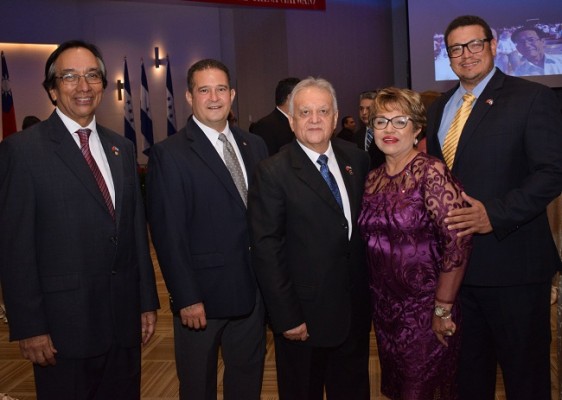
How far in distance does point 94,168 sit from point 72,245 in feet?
0.98

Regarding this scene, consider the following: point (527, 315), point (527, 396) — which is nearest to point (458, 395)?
point (527, 396)

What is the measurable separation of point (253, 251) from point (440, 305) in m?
0.73

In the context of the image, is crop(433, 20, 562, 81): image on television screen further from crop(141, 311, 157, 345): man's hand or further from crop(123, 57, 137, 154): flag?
crop(141, 311, 157, 345): man's hand

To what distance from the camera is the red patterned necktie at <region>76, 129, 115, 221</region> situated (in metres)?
2.23

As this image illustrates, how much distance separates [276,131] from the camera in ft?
17.1

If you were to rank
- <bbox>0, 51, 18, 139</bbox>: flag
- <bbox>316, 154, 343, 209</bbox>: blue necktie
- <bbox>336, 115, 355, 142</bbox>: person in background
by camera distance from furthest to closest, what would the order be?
<bbox>0, 51, 18, 139</bbox>: flag < <bbox>336, 115, 355, 142</bbox>: person in background < <bbox>316, 154, 343, 209</bbox>: blue necktie

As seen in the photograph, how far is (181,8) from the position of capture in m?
12.0

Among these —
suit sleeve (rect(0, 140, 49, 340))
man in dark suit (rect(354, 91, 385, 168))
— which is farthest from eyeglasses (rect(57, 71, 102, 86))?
man in dark suit (rect(354, 91, 385, 168))

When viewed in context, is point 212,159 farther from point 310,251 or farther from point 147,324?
point 147,324

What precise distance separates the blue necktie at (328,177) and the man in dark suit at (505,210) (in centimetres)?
49

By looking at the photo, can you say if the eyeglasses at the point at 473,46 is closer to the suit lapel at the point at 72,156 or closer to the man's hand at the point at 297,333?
the man's hand at the point at 297,333

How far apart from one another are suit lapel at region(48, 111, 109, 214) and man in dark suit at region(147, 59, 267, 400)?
36cm

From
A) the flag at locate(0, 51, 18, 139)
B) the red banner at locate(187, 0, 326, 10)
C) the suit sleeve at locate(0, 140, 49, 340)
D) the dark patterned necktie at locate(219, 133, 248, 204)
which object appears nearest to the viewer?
the suit sleeve at locate(0, 140, 49, 340)

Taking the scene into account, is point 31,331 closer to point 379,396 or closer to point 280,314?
point 280,314
